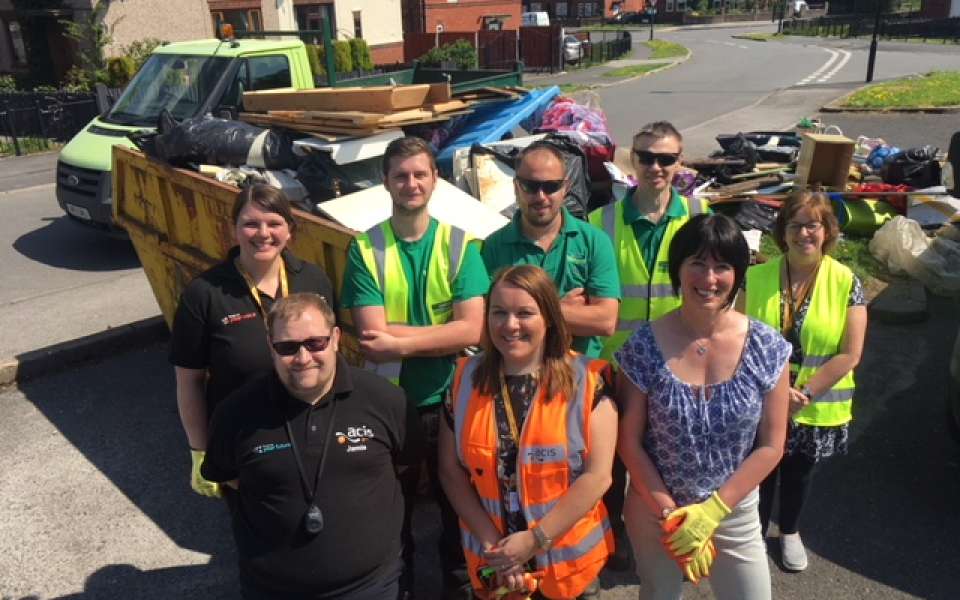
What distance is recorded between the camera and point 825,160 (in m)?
7.75

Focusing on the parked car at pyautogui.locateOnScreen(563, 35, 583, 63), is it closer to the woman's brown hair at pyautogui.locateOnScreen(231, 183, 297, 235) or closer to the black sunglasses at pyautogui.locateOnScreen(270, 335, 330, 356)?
the woman's brown hair at pyautogui.locateOnScreen(231, 183, 297, 235)

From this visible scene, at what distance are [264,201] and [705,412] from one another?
5.86 ft

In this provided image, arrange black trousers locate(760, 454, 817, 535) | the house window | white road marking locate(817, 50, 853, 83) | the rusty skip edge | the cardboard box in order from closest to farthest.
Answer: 1. black trousers locate(760, 454, 817, 535)
2. the rusty skip edge
3. the cardboard box
4. the house window
5. white road marking locate(817, 50, 853, 83)

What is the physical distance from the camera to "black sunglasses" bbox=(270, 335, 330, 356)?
96.1 inches

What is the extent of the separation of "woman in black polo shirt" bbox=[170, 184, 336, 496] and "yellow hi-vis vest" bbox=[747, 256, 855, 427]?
202 centimetres

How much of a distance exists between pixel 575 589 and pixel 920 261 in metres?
6.03

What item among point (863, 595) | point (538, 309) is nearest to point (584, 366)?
point (538, 309)

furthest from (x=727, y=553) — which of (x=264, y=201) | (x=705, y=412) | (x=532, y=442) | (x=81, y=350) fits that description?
(x=81, y=350)

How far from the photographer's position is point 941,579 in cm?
360

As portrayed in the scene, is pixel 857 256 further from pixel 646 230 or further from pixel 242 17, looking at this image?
pixel 242 17

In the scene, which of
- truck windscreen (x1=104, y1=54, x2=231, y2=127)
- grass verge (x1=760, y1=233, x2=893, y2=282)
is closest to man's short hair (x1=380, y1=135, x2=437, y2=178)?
grass verge (x1=760, y1=233, x2=893, y2=282)

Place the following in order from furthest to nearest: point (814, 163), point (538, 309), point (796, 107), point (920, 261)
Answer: point (796, 107) < point (814, 163) < point (920, 261) < point (538, 309)

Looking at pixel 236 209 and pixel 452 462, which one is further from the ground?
pixel 236 209

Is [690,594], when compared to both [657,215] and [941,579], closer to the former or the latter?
[941,579]
